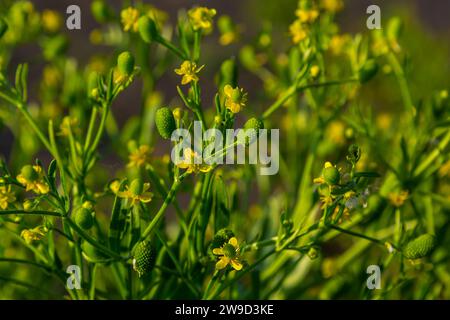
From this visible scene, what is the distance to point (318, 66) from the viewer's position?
1072 mm

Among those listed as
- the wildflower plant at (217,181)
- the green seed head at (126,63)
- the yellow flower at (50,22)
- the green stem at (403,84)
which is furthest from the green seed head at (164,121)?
the yellow flower at (50,22)

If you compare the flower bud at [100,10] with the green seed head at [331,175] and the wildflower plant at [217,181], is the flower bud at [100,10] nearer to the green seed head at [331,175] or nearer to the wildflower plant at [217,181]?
the wildflower plant at [217,181]

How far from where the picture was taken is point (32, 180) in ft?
2.67

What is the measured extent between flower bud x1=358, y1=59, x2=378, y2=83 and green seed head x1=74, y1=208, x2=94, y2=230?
0.49 meters

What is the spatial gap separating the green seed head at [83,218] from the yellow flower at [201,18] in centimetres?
33

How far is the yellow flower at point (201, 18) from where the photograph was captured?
97 cm

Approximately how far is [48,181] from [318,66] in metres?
0.49

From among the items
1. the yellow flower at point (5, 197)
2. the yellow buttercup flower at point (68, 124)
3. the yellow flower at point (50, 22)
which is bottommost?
the yellow flower at point (5, 197)

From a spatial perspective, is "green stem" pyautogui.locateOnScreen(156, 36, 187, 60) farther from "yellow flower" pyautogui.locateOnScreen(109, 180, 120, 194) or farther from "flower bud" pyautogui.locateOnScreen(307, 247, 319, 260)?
"flower bud" pyautogui.locateOnScreen(307, 247, 319, 260)

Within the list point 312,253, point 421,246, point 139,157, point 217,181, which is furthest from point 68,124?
Answer: point 421,246

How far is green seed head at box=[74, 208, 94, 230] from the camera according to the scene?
0.80m

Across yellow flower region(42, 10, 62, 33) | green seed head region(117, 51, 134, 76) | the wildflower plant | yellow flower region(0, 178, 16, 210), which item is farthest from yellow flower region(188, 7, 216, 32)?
yellow flower region(42, 10, 62, 33)

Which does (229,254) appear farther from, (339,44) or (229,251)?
(339,44)
